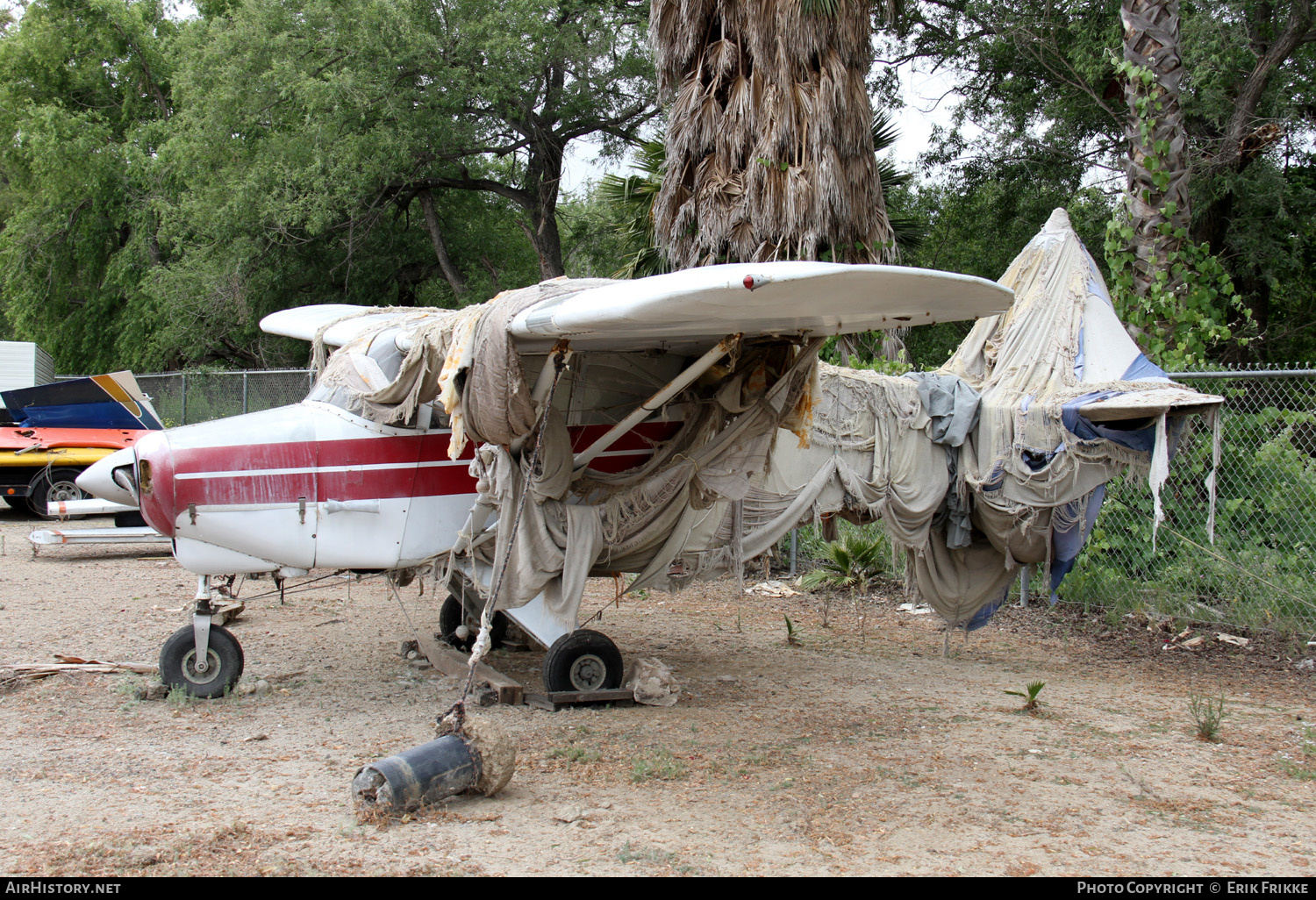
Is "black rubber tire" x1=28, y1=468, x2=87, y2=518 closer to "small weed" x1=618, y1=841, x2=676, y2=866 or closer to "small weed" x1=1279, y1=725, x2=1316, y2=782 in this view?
"small weed" x1=618, y1=841, x2=676, y2=866

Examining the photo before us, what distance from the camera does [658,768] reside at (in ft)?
16.8

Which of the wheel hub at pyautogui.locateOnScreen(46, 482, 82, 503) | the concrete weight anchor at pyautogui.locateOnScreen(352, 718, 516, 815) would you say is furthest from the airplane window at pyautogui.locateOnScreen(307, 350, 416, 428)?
the wheel hub at pyautogui.locateOnScreen(46, 482, 82, 503)

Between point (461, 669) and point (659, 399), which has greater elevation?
point (659, 399)

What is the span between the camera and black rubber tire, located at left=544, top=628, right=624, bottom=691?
6367 millimetres

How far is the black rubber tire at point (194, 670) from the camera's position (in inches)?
246

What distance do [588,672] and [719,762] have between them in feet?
4.86

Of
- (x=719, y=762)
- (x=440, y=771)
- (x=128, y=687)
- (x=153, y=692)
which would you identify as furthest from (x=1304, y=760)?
(x=128, y=687)

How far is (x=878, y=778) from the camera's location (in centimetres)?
504

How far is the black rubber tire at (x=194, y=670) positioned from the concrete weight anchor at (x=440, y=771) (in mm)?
2374

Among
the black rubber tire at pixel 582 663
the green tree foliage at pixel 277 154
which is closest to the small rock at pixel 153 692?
the black rubber tire at pixel 582 663

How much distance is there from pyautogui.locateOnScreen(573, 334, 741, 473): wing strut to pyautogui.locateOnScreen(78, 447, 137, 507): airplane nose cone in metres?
2.84

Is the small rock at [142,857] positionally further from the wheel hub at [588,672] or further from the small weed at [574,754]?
the wheel hub at [588,672]

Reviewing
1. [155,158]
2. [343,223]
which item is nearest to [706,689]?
[343,223]

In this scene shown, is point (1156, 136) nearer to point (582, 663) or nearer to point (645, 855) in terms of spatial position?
point (582, 663)
